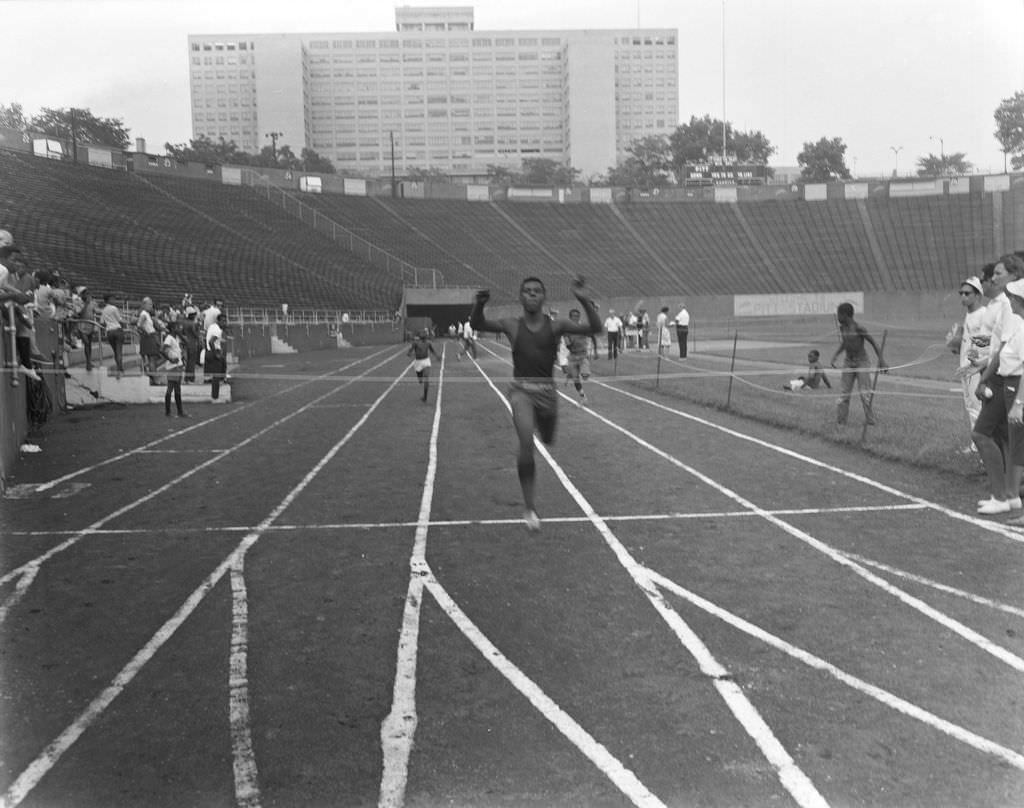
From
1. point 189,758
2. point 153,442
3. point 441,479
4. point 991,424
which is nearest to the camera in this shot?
point 189,758

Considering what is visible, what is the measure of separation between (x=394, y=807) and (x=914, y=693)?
2.82 metres

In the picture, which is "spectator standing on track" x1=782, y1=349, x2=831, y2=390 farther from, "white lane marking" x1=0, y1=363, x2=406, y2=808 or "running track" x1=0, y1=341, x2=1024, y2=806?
"white lane marking" x1=0, y1=363, x2=406, y2=808

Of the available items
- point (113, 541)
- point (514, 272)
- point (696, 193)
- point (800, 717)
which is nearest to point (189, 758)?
point (800, 717)

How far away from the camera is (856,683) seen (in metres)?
5.16

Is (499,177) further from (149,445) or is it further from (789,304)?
(149,445)

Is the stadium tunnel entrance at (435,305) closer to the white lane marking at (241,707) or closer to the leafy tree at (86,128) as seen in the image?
the leafy tree at (86,128)

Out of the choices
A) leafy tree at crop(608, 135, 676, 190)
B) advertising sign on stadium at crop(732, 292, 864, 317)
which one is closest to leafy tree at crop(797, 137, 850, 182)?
leafy tree at crop(608, 135, 676, 190)

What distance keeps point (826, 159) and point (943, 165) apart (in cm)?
1311

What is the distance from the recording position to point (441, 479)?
1148 cm

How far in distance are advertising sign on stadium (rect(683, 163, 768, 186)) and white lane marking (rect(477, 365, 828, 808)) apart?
8319cm

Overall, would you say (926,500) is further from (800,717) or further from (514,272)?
(514,272)

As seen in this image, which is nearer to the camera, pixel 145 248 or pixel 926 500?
pixel 926 500

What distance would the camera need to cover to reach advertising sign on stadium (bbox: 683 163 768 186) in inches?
3428

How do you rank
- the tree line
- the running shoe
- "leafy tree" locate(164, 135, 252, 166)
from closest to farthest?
Answer: 1. the running shoe
2. "leafy tree" locate(164, 135, 252, 166)
3. the tree line
